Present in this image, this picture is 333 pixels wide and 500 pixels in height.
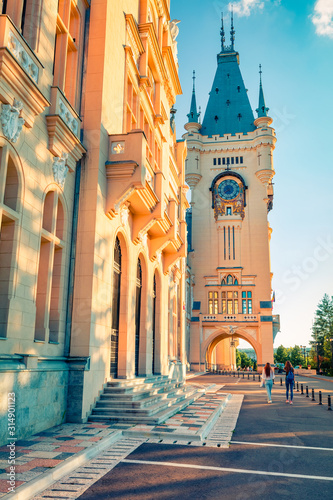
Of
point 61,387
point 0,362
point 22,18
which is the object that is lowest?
point 61,387

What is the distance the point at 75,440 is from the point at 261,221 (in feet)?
169

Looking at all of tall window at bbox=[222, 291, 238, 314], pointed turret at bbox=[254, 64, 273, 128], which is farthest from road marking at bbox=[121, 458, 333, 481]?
pointed turret at bbox=[254, 64, 273, 128]

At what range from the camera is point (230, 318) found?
55062 millimetres

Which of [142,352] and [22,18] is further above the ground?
[22,18]

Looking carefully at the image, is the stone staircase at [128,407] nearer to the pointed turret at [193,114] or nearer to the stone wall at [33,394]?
the stone wall at [33,394]

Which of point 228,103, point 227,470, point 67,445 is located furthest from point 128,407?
point 228,103

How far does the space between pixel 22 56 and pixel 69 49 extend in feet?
13.8

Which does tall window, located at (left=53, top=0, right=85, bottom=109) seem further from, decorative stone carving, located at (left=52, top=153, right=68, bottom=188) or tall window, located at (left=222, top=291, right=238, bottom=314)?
tall window, located at (left=222, top=291, right=238, bottom=314)

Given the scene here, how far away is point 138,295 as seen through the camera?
58.9 feet

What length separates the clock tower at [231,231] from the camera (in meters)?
55.3

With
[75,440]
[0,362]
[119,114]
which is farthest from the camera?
[119,114]

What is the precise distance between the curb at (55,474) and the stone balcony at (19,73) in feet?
21.4

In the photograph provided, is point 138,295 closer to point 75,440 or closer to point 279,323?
point 75,440

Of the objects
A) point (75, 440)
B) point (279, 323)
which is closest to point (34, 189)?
point (75, 440)
